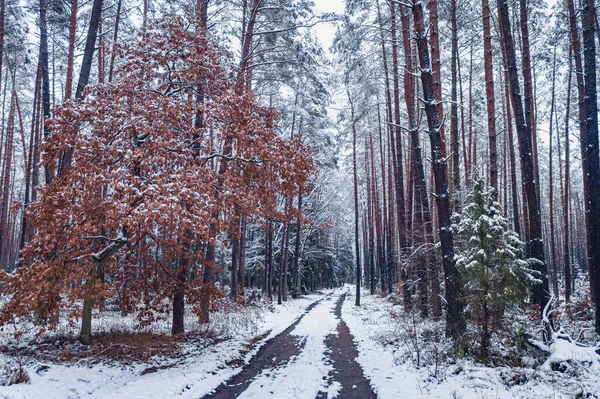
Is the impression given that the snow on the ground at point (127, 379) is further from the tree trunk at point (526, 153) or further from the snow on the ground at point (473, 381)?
the tree trunk at point (526, 153)

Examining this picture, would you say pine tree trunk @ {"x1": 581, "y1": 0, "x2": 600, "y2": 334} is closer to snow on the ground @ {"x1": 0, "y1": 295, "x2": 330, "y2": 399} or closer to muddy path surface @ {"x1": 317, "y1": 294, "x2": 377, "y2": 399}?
muddy path surface @ {"x1": 317, "y1": 294, "x2": 377, "y2": 399}

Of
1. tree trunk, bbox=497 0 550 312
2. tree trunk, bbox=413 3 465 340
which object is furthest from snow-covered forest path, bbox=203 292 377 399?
tree trunk, bbox=497 0 550 312

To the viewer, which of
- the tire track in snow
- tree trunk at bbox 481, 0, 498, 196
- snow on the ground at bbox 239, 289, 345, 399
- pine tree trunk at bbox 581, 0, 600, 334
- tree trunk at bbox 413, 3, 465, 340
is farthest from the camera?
tree trunk at bbox 481, 0, 498, 196

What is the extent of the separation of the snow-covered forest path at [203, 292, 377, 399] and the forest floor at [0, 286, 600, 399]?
0.7 inches

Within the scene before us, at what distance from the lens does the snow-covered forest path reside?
6000 mm

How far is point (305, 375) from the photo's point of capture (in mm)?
7043

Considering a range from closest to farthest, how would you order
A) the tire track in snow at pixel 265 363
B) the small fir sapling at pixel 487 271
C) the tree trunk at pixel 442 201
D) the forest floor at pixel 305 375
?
the forest floor at pixel 305 375 → the tire track in snow at pixel 265 363 → the small fir sapling at pixel 487 271 → the tree trunk at pixel 442 201

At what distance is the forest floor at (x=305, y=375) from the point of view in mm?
5582

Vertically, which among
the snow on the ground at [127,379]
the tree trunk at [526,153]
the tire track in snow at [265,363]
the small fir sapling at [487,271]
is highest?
the tree trunk at [526,153]

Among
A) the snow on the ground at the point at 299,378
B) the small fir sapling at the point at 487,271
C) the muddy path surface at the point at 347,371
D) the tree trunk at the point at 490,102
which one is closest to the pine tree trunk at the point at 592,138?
the small fir sapling at the point at 487,271

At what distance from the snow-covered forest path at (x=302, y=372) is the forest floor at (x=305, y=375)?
0.02 metres

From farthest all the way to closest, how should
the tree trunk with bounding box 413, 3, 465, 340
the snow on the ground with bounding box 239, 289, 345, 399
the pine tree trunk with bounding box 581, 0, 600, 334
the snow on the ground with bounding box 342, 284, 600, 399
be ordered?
the pine tree trunk with bounding box 581, 0, 600, 334, the tree trunk with bounding box 413, 3, 465, 340, the snow on the ground with bounding box 239, 289, 345, 399, the snow on the ground with bounding box 342, 284, 600, 399

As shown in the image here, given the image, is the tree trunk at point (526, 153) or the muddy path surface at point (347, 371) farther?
the tree trunk at point (526, 153)

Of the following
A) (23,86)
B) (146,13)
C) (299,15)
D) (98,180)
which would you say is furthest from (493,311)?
(23,86)
